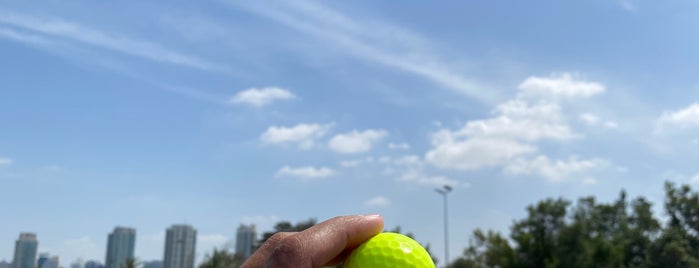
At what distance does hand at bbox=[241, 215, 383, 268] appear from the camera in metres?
2.09

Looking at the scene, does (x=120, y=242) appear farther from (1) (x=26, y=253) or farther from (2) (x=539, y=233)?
(2) (x=539, y=233)

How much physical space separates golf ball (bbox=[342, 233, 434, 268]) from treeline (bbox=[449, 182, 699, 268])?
133 ft

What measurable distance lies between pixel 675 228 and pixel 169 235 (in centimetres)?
9530

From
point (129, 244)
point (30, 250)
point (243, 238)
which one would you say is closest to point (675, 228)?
point (30, 250)

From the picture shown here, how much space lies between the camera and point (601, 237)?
4266 centimetres

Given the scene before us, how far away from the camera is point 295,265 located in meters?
2.11

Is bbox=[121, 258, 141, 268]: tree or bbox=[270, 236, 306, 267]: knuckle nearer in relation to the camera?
bbox=[270, 236, 306, 267]: knuckle

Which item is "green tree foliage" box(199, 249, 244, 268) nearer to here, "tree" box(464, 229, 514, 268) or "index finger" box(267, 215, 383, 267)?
"tree" box(464, 229, 514, 268)

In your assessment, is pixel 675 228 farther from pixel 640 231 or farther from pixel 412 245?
pixel 412 245

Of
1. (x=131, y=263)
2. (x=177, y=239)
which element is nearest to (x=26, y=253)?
(x=131, y=263)

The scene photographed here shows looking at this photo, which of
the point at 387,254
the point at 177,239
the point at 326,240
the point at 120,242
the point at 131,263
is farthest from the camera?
the point at 120,242

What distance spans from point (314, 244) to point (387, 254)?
0.47 m

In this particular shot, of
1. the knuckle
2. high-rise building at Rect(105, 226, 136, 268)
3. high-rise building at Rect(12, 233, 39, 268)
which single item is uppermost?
high-rise building at Rect(105, 226, 136, 268)

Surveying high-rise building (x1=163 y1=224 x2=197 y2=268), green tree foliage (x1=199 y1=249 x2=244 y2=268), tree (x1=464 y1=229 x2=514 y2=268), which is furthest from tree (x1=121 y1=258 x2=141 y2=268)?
high-rise building (x1=163 y1=224 x2=197 y2=268)
